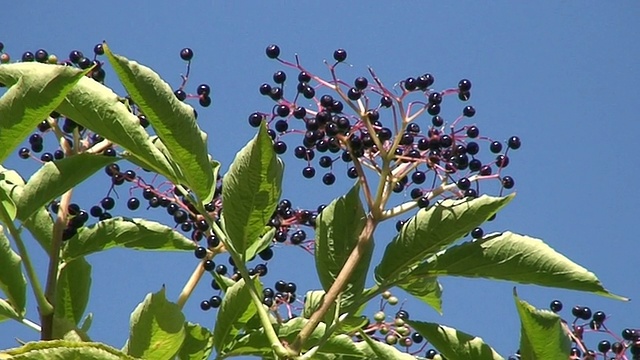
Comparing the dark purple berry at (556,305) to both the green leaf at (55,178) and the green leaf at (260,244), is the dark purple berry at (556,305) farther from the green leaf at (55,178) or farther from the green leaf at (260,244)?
the green leaf at (55,178)

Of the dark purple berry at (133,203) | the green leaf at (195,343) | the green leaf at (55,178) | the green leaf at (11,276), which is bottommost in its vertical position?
the green leaf at (195,343)

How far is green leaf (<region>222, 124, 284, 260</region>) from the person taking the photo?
211cm

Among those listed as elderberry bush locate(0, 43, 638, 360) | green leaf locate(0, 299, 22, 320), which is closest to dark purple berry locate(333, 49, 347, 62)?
elderberry bush locate(0, 43, 638, 360)

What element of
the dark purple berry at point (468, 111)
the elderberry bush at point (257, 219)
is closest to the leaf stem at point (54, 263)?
the elderberry bush at point (257, 219)

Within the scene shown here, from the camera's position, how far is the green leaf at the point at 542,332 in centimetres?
214

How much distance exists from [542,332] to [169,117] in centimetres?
92

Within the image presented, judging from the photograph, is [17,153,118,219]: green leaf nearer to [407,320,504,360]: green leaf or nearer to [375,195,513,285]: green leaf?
[375,195,513,285]: green leaf

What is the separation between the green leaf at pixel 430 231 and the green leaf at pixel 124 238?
0.59 metres

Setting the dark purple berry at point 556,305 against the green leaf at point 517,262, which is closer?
the green leaf at point 517,262

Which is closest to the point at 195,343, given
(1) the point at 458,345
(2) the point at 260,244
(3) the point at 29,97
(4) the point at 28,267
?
(2) the point at 260,244

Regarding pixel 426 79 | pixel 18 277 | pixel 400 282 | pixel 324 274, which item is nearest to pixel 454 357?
pixel 400 282

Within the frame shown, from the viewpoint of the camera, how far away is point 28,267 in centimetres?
221

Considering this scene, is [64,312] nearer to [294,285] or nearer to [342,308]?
[294,285]

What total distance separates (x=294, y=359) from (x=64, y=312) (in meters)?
0.92
